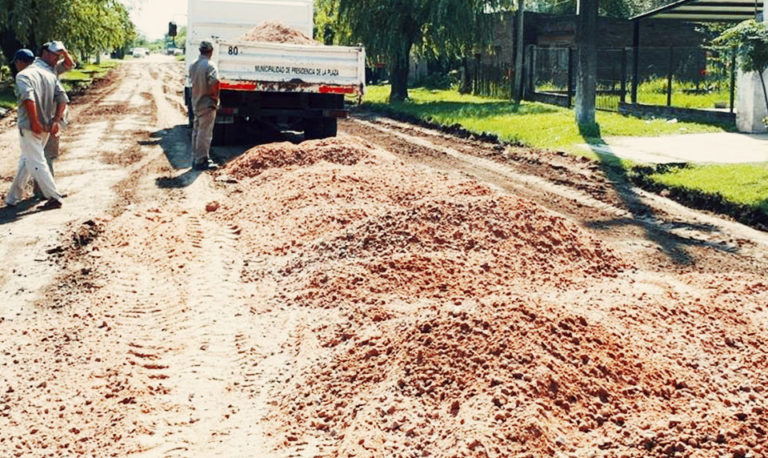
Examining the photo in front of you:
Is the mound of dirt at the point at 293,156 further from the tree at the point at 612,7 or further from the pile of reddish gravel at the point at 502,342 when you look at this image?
the tree at the point at 612,7

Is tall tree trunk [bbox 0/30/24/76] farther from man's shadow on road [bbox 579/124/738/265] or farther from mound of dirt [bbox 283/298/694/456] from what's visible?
mound of dirt [bbox 283/298/694/456]

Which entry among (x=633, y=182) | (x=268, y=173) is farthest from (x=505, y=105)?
(x=268, y=173)

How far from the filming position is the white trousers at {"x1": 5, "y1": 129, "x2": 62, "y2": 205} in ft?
38.1

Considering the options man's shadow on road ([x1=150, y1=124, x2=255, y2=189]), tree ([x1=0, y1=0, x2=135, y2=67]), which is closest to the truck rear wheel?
man's shadow on road ([x1=150, y1=124, x2=255, y2=189])

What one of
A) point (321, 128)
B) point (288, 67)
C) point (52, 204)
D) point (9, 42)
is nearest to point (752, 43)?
point (288, 67)

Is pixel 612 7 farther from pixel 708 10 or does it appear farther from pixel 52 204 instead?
pixel 52 204

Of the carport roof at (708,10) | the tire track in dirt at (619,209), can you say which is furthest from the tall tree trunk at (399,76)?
the tire track in dirt at (619,209)

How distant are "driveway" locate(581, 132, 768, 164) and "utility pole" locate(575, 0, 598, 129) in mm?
2112

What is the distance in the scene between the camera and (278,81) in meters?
17.1

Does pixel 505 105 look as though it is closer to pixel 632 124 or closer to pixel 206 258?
pixel 632 124

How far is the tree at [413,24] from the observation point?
30.4m

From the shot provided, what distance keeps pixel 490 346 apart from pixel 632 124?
1692 cm

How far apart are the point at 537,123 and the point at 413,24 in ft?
36.5

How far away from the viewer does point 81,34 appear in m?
37.0
